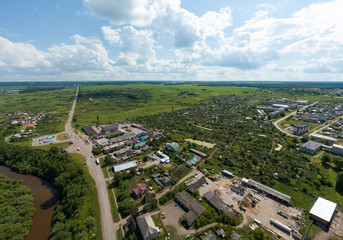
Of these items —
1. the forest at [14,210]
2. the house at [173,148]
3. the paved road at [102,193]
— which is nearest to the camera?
the forest at [14,210]

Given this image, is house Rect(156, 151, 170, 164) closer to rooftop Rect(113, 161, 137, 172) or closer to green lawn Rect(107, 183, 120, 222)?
rooftop Rect(113, 161, 137, 172)

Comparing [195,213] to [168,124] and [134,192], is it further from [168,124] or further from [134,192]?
[168,124]

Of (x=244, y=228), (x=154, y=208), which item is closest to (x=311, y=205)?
(x=244, y=228)

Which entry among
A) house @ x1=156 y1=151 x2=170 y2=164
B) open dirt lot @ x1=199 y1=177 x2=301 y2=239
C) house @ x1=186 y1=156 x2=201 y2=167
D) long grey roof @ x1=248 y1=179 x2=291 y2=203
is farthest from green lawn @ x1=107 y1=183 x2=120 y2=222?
long grey roof @ x1=248 y1=179 x2=291 y2=203

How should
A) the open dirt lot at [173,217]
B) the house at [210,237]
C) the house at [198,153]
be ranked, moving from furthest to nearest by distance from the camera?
the house at [198,153] < the open dirt lot at [173,217] < the house at [210,237]

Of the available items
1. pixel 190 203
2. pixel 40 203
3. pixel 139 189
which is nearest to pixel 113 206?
pixel 139 189

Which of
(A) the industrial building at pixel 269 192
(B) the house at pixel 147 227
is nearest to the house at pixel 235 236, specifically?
(B) the house at pixel 147 227

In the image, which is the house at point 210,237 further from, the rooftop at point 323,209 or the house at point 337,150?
the house at point 337,150
